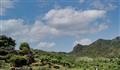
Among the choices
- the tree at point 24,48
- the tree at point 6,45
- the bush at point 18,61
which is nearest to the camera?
the bush at point 18,61

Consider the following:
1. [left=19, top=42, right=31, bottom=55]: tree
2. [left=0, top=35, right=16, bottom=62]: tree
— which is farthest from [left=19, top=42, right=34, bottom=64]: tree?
[left=0, top=35, right=16, bottom=62]: tree

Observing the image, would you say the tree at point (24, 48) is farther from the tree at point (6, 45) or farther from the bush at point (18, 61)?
the bush at point (18, 61)

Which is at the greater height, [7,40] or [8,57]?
[7,40]

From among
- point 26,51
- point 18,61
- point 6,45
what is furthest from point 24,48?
point 6,45

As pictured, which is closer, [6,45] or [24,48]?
[24,48]

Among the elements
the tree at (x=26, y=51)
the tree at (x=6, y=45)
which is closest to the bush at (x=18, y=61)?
the tree at (x=26, y=51)

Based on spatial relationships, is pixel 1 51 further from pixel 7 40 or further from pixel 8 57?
pixel 7 40

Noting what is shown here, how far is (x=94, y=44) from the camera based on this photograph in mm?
145000

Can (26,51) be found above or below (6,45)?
below

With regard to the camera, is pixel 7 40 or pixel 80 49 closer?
pixel 7 40

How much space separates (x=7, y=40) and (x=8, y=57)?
11.4 m

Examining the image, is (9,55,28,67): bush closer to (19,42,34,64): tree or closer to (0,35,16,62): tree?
(19,42,34,64): tree

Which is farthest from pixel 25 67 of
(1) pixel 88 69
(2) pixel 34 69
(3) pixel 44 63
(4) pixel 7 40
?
(4) pixel 7 40

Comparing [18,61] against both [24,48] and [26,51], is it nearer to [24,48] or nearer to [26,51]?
[26,51]
